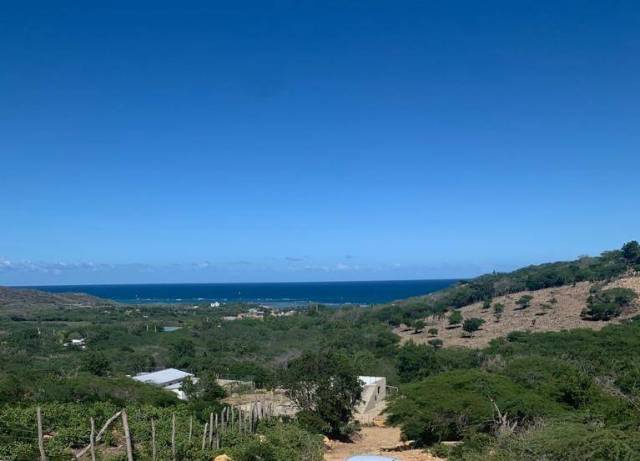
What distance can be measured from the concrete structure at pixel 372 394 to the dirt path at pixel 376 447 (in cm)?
252

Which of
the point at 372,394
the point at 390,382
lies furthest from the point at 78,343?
the point at 372,394

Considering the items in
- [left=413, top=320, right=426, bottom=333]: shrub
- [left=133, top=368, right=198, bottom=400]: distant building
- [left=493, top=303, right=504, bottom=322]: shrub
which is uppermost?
[left=493, top=303, right=504, bottom=322]: shrub

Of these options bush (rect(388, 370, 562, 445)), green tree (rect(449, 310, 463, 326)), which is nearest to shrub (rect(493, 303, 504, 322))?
green tree (rect(449, 310, 463, 326))

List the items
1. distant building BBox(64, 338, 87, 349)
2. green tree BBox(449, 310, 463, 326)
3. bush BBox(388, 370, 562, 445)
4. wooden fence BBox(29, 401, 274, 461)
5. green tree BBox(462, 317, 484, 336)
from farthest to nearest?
green tree BBox(449, 310, 463, 326) → green tree BBox(462, 317, 484, 336) → distant building BBox(64, 338, 87, 349) → bush BBox(388, 370, 562, 445) → wooden fence BBox(29, 401, 274, 461)

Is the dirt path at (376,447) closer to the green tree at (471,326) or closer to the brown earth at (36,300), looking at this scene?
the green tree at (471,326)

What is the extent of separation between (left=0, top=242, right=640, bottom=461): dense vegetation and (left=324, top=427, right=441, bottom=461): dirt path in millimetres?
725

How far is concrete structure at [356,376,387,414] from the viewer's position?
29.0 m

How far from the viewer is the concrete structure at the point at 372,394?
29.0 m

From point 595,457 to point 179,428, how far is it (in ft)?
36.3

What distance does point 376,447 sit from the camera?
21.7 m

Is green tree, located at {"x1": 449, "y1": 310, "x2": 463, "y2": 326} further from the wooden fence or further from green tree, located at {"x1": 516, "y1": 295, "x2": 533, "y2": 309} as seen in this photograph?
the wooden fence

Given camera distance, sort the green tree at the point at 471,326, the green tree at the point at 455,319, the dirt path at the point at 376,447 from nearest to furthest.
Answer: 1. the dirt path at the point at 376,447
2. the green tree at the point at 471,326
3. the green tree at the point at 455,319

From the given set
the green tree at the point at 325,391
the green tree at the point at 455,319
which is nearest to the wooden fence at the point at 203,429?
the green tree at the point at 325,391

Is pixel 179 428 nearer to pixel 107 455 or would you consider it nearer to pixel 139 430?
pixel 139 430
